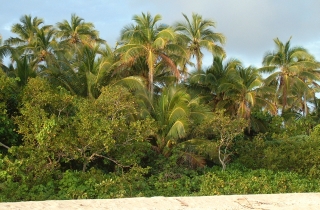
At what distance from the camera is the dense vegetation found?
14461 millimetres

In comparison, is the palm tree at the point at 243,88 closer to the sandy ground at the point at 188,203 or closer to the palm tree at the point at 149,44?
the palm tree at the point at 149,44

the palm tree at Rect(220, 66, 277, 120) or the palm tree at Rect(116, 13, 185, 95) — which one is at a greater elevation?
the palm tree at Rect(116, 13, 185, 95)

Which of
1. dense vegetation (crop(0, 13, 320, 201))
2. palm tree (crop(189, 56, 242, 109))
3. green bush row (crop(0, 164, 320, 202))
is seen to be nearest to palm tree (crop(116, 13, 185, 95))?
dense vegetation (crop(0, 13, 320, 201))

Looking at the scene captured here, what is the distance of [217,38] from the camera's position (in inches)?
1133

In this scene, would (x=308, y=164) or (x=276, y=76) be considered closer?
(x=308, y=164)

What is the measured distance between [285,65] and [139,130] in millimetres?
16399

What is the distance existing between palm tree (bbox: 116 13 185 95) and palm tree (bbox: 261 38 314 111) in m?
9.38

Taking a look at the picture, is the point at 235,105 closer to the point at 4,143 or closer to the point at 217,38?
the point at 217,38

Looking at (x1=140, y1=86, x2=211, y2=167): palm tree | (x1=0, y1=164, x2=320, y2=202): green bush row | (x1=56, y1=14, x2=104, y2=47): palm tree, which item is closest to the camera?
(x1=0, y1=164, x2=320, y2=202): green bush row

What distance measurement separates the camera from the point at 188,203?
10.9 metres

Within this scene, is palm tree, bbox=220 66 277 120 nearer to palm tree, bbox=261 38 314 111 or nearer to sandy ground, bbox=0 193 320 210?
palm tree, bbox=261 38 314 111

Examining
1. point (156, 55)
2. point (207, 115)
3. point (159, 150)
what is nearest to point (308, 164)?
point (207, 115)

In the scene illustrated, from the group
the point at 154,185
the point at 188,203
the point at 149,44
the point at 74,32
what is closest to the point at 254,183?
the point at 154,185

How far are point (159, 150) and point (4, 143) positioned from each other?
21.6ft
